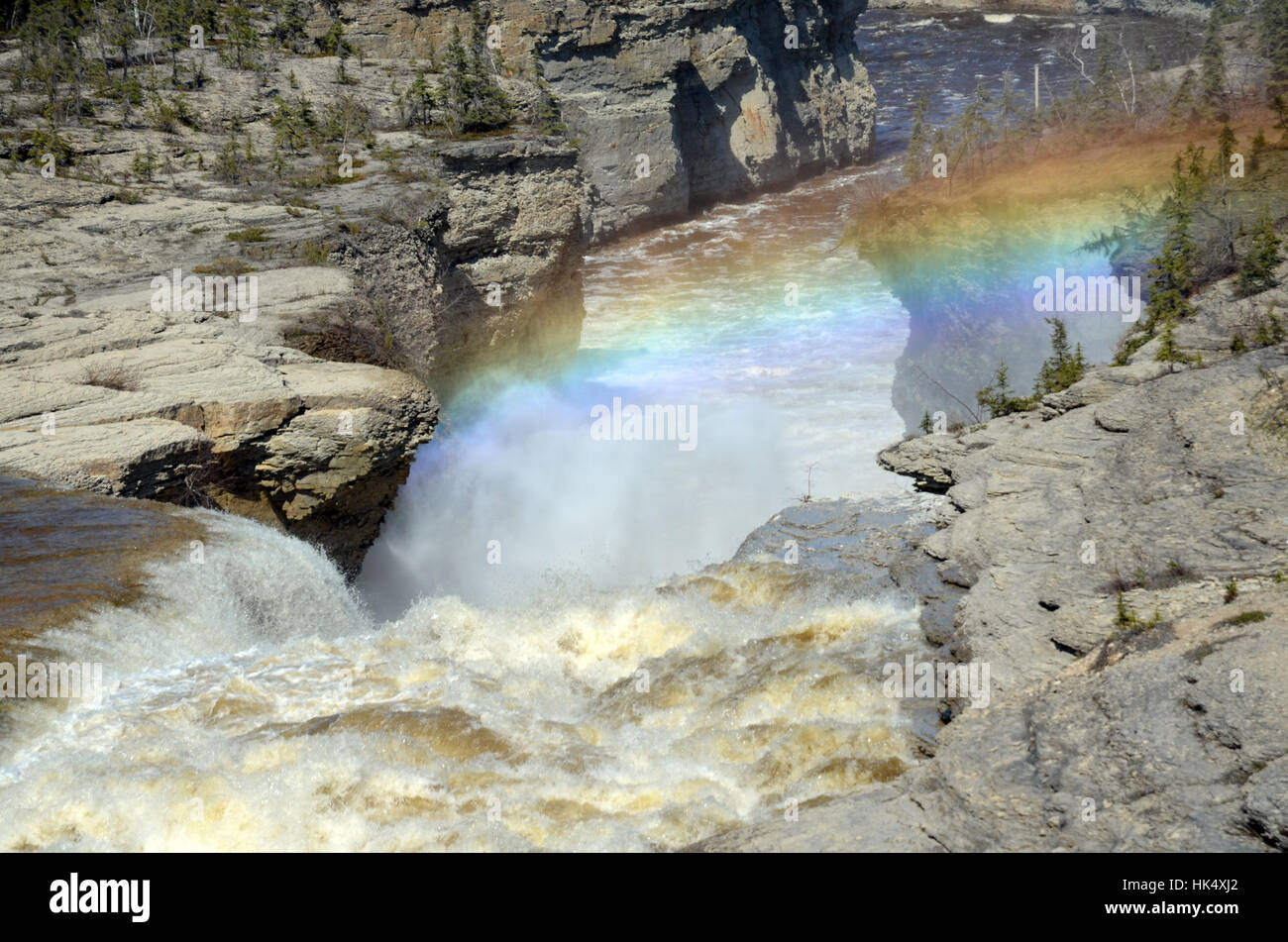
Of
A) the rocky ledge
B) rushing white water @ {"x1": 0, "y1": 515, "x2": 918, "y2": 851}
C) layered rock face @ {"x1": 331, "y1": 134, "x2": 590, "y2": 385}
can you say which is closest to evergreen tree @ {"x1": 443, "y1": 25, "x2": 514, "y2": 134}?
layered rock face @ {"x1": 331, "y1": 134, "x2": 590, "y2": 385}

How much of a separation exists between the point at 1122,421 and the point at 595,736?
6357 millimetres

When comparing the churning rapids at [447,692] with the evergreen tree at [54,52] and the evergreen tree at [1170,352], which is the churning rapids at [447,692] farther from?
the evergreen tree at [54,52]

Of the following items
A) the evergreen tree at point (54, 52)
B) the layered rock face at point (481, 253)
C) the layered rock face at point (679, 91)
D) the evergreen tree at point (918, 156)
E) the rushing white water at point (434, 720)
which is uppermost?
the layered rock face at point (679, 91)

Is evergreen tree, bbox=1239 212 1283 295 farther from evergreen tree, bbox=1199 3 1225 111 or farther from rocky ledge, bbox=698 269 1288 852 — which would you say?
evergreen tree, bbox=1199 3 1225 111

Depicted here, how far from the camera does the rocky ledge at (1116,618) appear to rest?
4.88 m

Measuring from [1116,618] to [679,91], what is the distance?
2943 cm

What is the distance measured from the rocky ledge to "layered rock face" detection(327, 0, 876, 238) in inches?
848

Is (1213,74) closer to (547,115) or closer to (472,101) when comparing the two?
(547,115)

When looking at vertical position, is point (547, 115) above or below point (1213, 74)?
below

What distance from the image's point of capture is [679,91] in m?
33.2

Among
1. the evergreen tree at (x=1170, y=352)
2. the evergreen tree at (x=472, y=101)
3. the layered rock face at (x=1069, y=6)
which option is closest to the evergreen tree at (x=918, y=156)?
the evergreen tree at (x=472, y=101)

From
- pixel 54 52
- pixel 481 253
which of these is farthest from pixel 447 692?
pixel 54 52

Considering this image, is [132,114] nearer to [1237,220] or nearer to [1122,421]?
[1122,421]

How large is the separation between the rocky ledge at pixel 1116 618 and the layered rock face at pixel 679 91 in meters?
21.5
